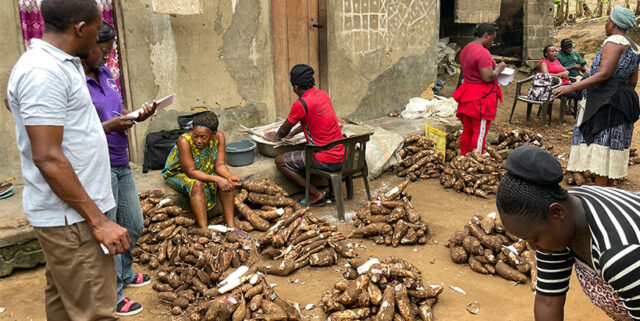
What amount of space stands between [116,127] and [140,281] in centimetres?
143

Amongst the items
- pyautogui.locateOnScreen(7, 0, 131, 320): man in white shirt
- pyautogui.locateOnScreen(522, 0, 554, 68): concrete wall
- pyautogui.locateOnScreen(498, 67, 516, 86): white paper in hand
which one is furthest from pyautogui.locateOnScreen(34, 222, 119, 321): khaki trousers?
pyautogui.locateOnScreen(522, 0, 554, 68): concrete wall

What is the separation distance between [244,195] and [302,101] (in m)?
1.14

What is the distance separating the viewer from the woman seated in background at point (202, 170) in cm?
443

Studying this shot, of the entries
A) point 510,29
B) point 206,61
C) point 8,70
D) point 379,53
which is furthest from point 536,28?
point 8,70

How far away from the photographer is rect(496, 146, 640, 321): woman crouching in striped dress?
63.7 inches

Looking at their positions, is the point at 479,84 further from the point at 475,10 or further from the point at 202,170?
the point at 475,10

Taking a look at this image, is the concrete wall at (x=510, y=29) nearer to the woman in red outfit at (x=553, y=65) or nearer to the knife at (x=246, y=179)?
the woman in red outfit at (x=553, y=65)

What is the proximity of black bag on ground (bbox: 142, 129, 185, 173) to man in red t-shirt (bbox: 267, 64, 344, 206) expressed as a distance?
1.18 metres

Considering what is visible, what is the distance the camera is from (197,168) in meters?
4.59

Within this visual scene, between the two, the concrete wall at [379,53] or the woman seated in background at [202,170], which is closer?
the woman seated in background at [202,170]

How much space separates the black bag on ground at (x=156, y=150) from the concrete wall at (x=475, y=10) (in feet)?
24.2

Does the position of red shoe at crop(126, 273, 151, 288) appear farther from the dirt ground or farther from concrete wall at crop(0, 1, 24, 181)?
concrete wall at crop(0, 1, 24, 181)

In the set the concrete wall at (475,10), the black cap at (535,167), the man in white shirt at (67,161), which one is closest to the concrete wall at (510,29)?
the concrete wall at (475,10)

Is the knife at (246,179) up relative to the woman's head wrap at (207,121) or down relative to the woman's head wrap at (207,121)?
down
